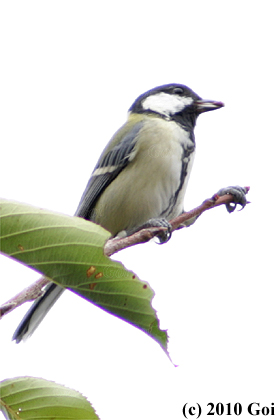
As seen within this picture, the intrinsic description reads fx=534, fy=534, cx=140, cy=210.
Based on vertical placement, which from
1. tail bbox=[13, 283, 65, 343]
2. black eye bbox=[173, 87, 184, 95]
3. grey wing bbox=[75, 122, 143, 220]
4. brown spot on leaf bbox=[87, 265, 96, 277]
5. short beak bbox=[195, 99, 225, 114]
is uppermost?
black eye bbox=[173, 87, 184, 95]

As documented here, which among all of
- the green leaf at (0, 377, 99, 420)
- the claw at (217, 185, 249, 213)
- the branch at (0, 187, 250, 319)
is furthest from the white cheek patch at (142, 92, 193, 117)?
the green leaf at (0, 377, 99, 420)

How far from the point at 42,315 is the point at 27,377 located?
5.17 ft

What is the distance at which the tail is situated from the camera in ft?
9.01

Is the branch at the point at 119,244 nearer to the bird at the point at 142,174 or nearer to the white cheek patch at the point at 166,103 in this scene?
the bird at the point at 142,174

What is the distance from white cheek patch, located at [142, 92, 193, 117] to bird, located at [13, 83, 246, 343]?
0.05ft

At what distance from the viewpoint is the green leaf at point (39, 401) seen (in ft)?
4.51

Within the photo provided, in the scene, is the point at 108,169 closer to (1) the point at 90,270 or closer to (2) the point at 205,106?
(2) the point at 205,106

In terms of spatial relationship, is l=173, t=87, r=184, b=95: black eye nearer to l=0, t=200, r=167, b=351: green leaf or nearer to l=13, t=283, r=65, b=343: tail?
l=13, t=283, r=65, b=343: tail

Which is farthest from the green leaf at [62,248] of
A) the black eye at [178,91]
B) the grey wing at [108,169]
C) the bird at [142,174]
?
the black eye at [178,91]

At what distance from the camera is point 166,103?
442cm

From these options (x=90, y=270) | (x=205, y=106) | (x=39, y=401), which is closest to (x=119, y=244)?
(x=90, y=270)

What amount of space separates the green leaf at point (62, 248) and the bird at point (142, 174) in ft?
7.87

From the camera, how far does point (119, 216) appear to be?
12.6ft

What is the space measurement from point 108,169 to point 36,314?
1.44m
